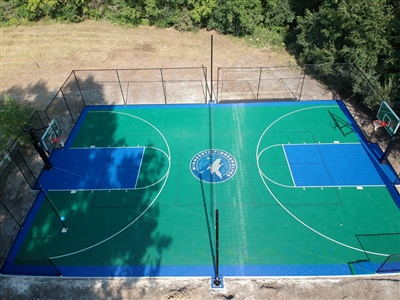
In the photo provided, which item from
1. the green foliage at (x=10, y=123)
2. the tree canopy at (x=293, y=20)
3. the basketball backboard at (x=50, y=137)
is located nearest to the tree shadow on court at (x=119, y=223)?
the basketball backboard at (x=50, y=137)

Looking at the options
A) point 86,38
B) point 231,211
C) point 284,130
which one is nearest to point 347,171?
point 284,130

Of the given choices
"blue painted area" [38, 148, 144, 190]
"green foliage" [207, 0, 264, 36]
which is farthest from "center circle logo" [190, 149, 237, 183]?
"green foliage" [207, 0, 264, 36]

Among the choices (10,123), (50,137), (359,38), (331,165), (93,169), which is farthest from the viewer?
(359,38)

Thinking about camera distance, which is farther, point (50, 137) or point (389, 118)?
point (50, 137)

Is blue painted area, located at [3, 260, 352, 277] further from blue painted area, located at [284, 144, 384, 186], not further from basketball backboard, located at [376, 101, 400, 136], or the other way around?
basketball backboard, located at [376, 101, 400, 136]

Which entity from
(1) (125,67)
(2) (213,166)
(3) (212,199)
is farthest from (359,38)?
(1) (125,67)

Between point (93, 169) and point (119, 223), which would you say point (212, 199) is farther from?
point (93, 169)
